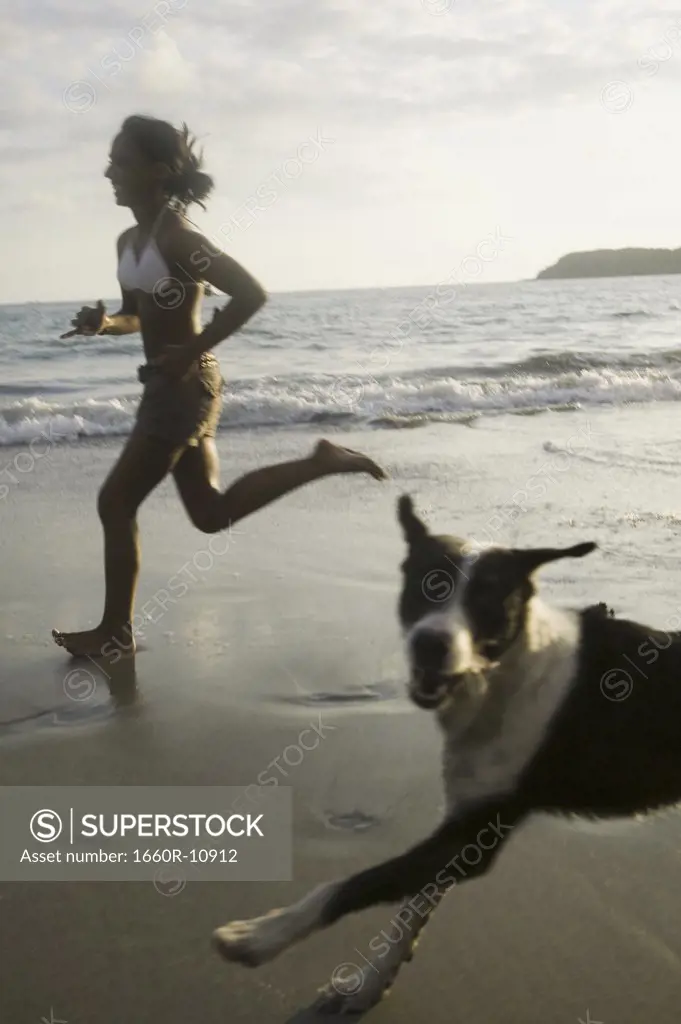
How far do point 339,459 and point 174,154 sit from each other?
133 cm

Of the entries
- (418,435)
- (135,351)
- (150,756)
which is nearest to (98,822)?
(150,756)

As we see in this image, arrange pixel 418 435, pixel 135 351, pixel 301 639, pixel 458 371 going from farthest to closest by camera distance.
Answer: pixel 135 351
pixel 458 371
pixel 418 435
pixel 301 639

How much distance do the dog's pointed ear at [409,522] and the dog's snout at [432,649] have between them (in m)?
0.44

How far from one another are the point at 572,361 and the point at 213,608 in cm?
1343

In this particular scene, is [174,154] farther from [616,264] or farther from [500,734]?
[616,264]

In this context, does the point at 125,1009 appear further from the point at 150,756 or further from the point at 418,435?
the point at 418,435

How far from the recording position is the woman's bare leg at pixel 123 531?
4.15m

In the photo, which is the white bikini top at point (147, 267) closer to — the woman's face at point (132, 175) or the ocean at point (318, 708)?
the woman's face at point (132, 175)

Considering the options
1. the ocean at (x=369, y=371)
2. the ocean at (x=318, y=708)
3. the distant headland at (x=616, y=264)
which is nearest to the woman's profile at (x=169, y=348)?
the ocean at (x=318, y=708)

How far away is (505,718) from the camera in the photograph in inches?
100

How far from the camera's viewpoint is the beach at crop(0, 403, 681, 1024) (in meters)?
2.44

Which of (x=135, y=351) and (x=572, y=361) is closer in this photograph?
(x=572, y=361)

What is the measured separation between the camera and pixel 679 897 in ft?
9.16

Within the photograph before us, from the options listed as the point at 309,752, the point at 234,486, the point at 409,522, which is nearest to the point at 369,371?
the point at 234,486
